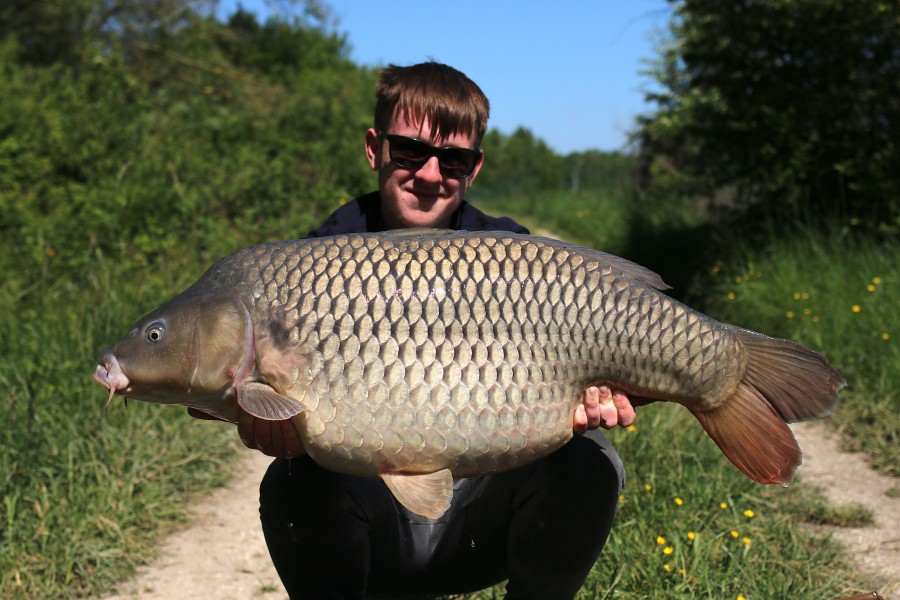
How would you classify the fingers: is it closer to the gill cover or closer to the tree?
the gill cover

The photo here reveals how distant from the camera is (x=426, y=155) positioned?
6.56 ft

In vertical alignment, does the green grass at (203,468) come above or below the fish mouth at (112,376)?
below

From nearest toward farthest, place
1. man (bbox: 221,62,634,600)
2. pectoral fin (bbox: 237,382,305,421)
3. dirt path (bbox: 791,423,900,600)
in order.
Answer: pectoral fin (bbox: 237,382,305,421), man (bbox: 221,62,634,600), dirt path (bbox: 791,423,900,600)

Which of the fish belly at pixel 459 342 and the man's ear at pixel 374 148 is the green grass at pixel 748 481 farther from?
the man's ear at pixel 374 148

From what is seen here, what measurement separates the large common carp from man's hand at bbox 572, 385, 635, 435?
2cm

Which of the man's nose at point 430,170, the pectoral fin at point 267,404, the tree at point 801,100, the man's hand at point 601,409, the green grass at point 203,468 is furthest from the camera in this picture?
the tree at point 801,100

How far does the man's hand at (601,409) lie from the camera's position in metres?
1.59

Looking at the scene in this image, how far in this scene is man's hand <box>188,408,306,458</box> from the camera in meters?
1.58

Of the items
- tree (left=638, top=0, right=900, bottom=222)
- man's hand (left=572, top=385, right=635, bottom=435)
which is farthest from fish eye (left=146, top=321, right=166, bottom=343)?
tree (left=638, top=0, right=900, bottom=222)

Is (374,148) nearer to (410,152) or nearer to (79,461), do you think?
(410,152)

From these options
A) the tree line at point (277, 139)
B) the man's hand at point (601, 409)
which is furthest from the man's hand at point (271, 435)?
the tree line at point (277, 139)

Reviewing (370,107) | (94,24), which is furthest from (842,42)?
(94,24)

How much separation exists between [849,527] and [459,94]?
166cm

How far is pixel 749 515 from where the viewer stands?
2.35m
